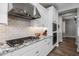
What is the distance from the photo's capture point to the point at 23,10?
1.42m

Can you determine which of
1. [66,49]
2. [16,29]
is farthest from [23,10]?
[66,49]

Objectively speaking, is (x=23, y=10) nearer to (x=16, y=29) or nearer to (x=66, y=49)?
(x=16, y=29)

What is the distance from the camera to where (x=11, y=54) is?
0.98 metres

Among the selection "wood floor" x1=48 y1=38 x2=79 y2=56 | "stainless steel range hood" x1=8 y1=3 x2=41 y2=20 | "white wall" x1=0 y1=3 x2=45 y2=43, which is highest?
"stainless steel range hood" x1=8 y1=3 x2=41 y2=20

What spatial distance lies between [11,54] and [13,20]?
2.35 feet

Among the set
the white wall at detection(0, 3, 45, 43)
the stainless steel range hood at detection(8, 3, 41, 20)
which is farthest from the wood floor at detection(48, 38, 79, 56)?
the stainless steel range hood at detection(8, 3, 41, 20)

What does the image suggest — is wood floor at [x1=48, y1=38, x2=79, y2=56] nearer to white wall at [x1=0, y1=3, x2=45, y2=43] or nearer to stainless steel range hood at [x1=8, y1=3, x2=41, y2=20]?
white wall at [x1=0, y1=3, x2=45, y2=43]

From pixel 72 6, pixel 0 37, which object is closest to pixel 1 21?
pixel 0 37

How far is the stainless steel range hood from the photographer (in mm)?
1240

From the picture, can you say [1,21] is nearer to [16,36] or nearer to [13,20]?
[13,20]

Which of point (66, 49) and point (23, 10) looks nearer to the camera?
point (23, 10)

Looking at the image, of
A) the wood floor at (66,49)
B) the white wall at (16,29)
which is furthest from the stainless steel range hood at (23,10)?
the wood floor at (66,49)

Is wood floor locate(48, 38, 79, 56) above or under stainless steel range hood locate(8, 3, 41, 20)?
under

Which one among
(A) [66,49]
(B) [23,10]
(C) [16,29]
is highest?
(B) [23,10]
